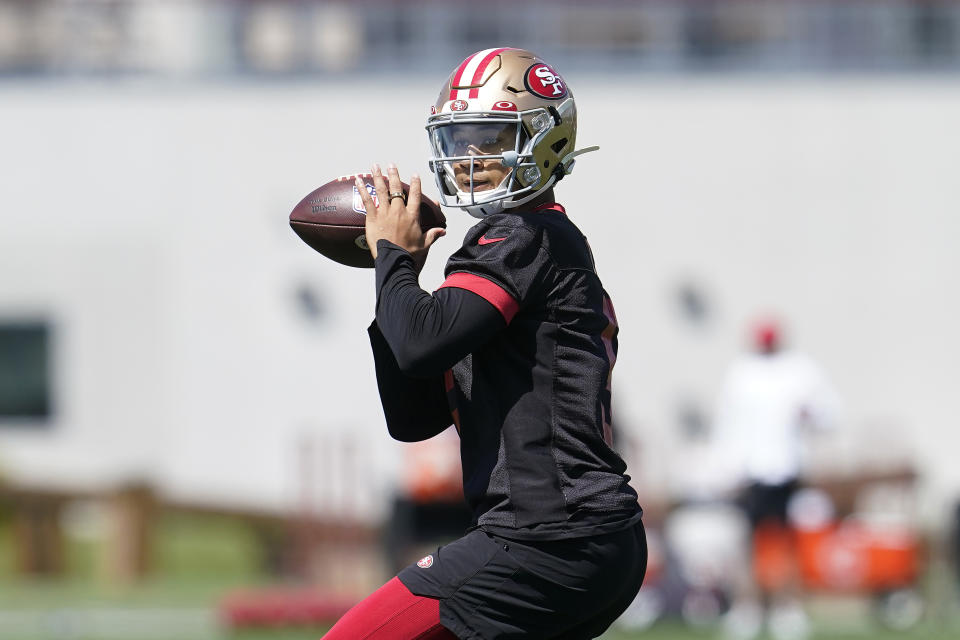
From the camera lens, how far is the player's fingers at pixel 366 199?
335 cm

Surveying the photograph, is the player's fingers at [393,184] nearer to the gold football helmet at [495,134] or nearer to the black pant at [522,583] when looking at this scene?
the gold football helmet at [495,134]

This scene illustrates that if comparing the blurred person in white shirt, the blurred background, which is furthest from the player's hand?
the blurred background

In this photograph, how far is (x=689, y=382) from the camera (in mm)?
14789

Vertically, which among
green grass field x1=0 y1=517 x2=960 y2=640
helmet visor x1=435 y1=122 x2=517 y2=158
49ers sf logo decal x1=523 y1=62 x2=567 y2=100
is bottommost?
green grass field x1=0 y1=517 x2=960 y2=640

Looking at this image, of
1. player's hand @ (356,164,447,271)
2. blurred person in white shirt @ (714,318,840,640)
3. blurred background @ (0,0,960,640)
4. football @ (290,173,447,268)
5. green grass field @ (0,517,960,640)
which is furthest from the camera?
blurred background @ (0,0,960,640)

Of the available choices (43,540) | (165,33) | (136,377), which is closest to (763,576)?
(43,540)

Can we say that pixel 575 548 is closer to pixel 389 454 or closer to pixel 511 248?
pixel 511 248

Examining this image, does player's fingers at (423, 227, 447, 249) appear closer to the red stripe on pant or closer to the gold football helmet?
the gold football helmet

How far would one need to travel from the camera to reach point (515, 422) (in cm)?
312

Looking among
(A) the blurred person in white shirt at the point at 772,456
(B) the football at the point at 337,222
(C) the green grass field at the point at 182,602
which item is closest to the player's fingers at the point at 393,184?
(B) the football at the point at 337,222

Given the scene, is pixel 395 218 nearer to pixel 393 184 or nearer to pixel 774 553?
pixel 393 184

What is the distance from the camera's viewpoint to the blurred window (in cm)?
1523

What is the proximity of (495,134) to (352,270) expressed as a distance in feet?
37.9

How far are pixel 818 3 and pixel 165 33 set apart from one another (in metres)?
6.59
